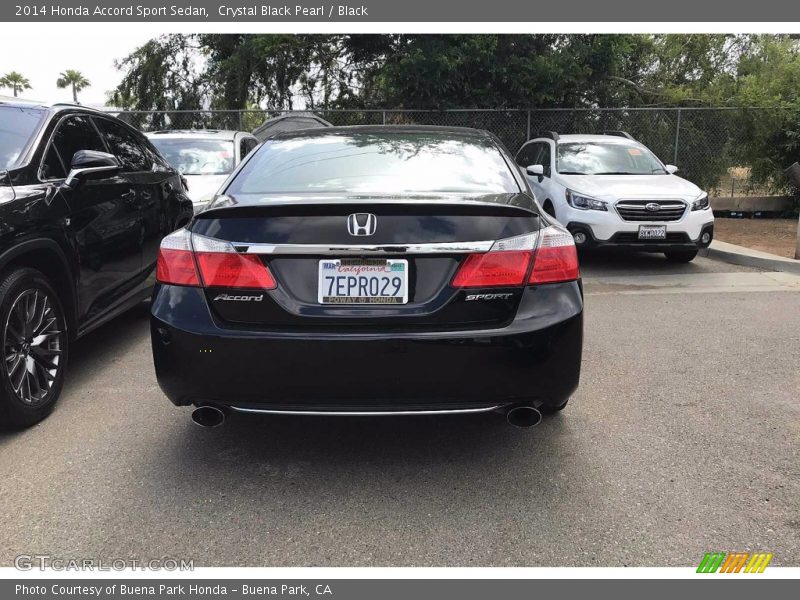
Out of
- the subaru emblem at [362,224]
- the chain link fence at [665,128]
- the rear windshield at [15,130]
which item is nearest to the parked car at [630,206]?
the chain link fence at [665,128]

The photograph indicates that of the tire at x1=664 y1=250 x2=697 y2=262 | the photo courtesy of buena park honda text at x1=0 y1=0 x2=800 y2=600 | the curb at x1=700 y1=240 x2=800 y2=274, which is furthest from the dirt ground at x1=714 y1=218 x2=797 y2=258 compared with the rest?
the photo courtesy of buena park honda text at x1=0 y1=0 x2=800 y2=600

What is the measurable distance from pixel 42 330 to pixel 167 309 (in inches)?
49.9

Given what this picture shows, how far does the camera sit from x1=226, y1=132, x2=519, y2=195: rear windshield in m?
3.21

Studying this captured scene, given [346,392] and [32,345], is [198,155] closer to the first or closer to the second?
[32,345]

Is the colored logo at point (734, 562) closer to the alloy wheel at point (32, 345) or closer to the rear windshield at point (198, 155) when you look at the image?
the alloy wheel at point (32, 345)

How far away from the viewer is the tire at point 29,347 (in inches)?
133

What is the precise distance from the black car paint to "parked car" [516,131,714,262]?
4923 millimetres

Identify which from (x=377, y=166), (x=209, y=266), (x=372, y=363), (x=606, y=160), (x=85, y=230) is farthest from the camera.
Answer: (x=606, y=160)

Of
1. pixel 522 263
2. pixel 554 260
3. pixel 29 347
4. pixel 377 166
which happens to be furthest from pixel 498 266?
pixel 29 347

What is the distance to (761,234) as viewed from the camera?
37.6 ft

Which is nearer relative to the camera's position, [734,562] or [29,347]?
[734,562]

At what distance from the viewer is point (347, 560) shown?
249 centimetres

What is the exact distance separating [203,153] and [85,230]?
5.03 meters

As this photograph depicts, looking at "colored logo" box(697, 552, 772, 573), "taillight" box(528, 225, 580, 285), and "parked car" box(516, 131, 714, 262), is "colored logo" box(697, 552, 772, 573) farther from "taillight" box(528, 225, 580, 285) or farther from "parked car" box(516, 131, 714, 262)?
"parked car" box(516, 131, 714, 262)
